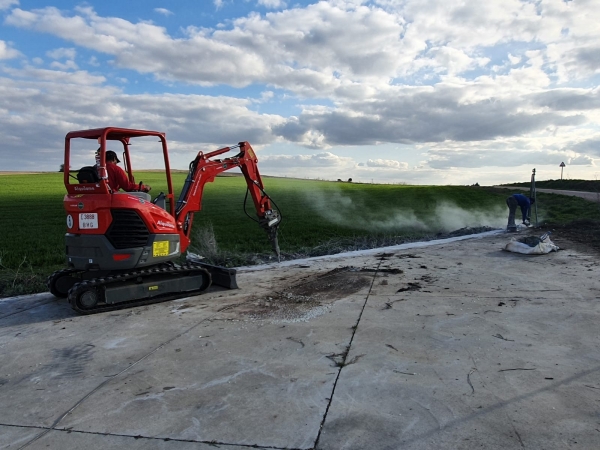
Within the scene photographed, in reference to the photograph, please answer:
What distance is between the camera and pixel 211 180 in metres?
8.41

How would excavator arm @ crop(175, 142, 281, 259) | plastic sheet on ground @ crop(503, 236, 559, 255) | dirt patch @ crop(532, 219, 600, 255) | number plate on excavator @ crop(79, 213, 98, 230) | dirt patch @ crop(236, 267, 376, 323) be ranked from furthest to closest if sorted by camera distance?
1. dirt patch @ crop(532, 219, 600, 255)
2. plastic sheet on ground @ crop(503, 236, 559, 255)
3. excavator arm @ crop(175, 142, 281, 259)
4. number plate on excavator @ crop(79, 213, 98, 230)
5. dirt patch @ crop(236, 267, 376, 323)

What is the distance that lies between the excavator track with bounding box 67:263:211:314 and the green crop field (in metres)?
2.34

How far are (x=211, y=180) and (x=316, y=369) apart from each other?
4.81m

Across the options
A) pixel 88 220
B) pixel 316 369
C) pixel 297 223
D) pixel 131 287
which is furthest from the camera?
pixel 297 223

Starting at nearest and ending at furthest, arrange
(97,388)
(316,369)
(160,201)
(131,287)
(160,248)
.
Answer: (97,388) → (316,369) → (131,287) → (160,248) → (160,201)

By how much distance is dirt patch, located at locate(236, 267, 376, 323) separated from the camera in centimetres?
630

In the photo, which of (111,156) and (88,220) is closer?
(88,220)

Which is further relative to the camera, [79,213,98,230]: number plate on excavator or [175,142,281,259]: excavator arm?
[175,142,281,259]: excavator arm

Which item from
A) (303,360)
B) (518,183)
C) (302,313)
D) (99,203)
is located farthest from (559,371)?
(518,183)

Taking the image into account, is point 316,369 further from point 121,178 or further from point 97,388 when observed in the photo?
point 121,178

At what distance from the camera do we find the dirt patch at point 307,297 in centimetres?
630

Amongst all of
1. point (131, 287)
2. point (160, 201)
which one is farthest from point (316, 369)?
point (160, 201)

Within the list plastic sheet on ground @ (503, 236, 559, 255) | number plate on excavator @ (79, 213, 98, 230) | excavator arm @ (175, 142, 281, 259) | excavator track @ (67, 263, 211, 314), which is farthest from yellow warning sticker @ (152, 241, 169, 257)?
plastic sheet on ground @ (503, 236, 559, 255)

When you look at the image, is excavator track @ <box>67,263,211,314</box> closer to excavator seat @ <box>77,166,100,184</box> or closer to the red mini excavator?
the red mini excavator
